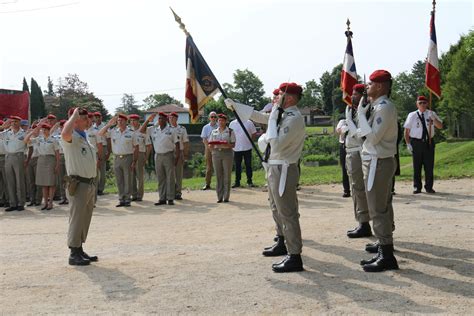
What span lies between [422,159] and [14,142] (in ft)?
29.9

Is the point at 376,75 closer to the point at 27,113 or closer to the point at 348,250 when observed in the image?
the point at 348,250

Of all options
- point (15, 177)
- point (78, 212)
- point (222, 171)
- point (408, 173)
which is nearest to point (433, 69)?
point (408, 173)

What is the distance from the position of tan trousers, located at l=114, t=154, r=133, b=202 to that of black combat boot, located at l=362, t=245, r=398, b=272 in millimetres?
7788

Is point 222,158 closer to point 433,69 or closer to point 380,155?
point 433,69

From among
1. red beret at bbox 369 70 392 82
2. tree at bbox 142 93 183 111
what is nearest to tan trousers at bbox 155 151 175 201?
red beret at bbox 369 70 392 82

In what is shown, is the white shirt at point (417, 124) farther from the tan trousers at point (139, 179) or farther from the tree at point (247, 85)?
the tree at point (247, 85)

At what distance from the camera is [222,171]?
1262cm

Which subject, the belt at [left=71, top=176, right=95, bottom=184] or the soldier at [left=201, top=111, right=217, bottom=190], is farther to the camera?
the soldier at [left=201, top=111, right=217, bottom=190]

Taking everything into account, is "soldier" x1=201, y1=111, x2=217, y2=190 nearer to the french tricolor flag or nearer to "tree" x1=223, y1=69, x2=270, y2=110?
the french tricolor flag

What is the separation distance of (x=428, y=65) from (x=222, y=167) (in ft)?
17.7

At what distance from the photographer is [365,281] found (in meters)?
5.63

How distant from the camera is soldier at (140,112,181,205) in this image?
12.7 m

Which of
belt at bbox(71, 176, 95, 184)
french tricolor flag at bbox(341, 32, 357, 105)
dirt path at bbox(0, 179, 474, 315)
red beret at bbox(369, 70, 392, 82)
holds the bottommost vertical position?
dirt path at bbox(0, 179, 474, 315)

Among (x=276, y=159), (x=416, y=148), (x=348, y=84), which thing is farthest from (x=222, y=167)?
(x=276, y=159)
